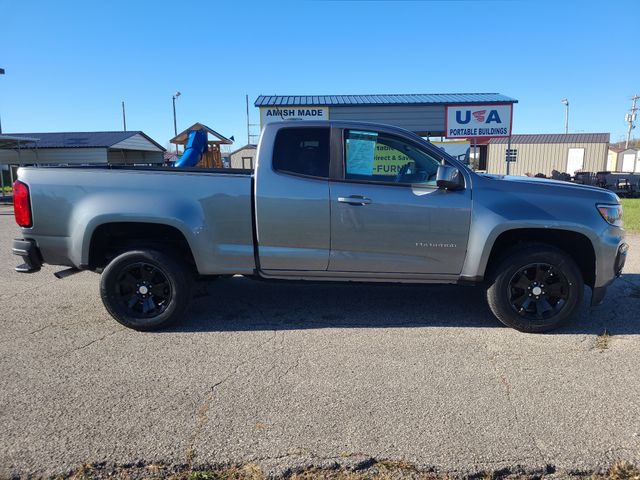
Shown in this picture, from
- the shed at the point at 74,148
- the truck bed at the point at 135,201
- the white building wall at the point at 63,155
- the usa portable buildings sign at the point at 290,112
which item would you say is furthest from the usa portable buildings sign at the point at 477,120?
the white building wall at the point at 63,155

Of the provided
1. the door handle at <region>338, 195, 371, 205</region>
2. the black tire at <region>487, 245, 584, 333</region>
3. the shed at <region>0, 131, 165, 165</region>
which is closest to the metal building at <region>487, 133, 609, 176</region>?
the shed at <region>0, 131, 165, 165</region>

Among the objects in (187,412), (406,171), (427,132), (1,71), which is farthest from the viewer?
(1,71)

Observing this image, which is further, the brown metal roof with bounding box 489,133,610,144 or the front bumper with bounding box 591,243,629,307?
the brown metal roof with bounding box 489,133,610,144

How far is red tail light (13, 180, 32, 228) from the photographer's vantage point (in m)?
4.24

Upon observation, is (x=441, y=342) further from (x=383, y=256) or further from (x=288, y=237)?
(x=288, y=237)

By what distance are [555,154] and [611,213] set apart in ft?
136

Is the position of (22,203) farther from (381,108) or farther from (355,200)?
(381,108)

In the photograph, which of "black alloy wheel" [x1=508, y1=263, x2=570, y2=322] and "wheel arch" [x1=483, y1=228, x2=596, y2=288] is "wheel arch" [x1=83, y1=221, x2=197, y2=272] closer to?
"wheel arch" [x1=483, y1=228, x2=596, y2=288]

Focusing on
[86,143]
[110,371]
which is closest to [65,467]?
[110,371]

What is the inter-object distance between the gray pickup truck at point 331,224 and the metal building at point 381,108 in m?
11.5

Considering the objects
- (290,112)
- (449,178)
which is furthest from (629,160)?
(449,178)

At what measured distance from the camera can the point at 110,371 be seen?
3.56m

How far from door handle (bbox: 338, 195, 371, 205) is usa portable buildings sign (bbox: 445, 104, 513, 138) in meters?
13.0

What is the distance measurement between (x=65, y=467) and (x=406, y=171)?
352cm
